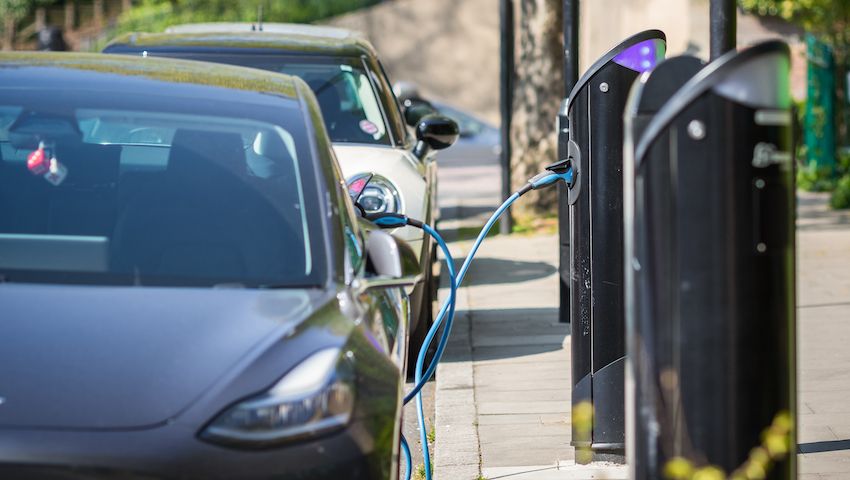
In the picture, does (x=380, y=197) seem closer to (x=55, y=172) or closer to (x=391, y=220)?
(x=391, y=220)

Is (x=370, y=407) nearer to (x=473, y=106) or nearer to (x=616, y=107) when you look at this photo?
(x=616, y=107)

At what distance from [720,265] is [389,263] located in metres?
1.06

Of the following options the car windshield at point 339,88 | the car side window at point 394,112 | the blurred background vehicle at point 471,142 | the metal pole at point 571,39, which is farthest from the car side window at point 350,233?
the blurred background vehicle at point 471,142

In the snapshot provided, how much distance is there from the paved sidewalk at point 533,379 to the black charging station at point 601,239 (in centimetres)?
21

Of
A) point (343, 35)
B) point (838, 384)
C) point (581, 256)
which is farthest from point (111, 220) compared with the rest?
point (343, 35)

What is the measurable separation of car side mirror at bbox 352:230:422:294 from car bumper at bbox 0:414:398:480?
64cm

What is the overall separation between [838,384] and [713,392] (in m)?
2.88

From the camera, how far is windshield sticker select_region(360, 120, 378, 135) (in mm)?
5469

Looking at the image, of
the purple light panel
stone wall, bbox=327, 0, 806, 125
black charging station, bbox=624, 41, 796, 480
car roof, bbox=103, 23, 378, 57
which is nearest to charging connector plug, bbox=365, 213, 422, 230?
the purple light panel

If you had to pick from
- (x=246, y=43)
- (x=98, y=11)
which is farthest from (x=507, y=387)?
(x=98, y=11)

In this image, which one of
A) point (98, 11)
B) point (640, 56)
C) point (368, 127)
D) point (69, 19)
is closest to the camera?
point (640, 56)

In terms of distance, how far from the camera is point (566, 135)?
5.66 meters

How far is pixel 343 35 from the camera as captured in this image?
6426 mm

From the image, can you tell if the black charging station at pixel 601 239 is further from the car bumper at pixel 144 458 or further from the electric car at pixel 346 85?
the car bumper at pixel 144 458
